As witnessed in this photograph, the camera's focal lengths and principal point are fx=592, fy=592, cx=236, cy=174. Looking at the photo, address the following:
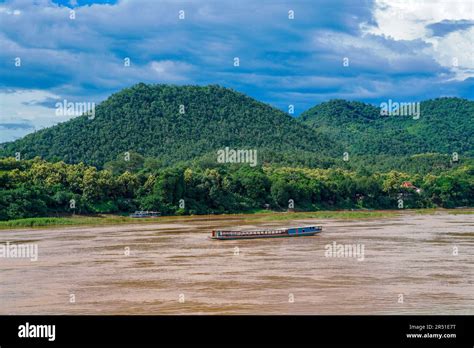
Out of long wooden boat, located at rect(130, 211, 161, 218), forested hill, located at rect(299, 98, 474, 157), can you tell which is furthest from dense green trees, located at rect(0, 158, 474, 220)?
forested hill, located at rect(299, 98, 474, 157)

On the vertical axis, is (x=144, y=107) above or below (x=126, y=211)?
above

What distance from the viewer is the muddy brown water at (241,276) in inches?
760

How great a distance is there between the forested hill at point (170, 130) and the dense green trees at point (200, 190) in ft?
90.8

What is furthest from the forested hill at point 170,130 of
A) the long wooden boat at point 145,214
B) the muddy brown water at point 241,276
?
the muddy brown water at point 241,276

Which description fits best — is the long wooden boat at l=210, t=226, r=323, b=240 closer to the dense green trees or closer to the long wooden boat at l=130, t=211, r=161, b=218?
the long wooden boat at l=130, t=211, r=161, b=218

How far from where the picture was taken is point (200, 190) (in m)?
73.9

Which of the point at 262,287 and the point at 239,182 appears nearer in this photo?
the point at 262,287

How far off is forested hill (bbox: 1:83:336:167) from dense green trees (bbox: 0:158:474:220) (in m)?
27.7

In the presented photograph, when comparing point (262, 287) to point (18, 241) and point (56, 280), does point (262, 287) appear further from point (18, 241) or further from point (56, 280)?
point (18, 241)

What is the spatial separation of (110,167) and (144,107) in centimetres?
4491

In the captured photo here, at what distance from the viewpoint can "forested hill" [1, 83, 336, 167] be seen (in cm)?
11200
